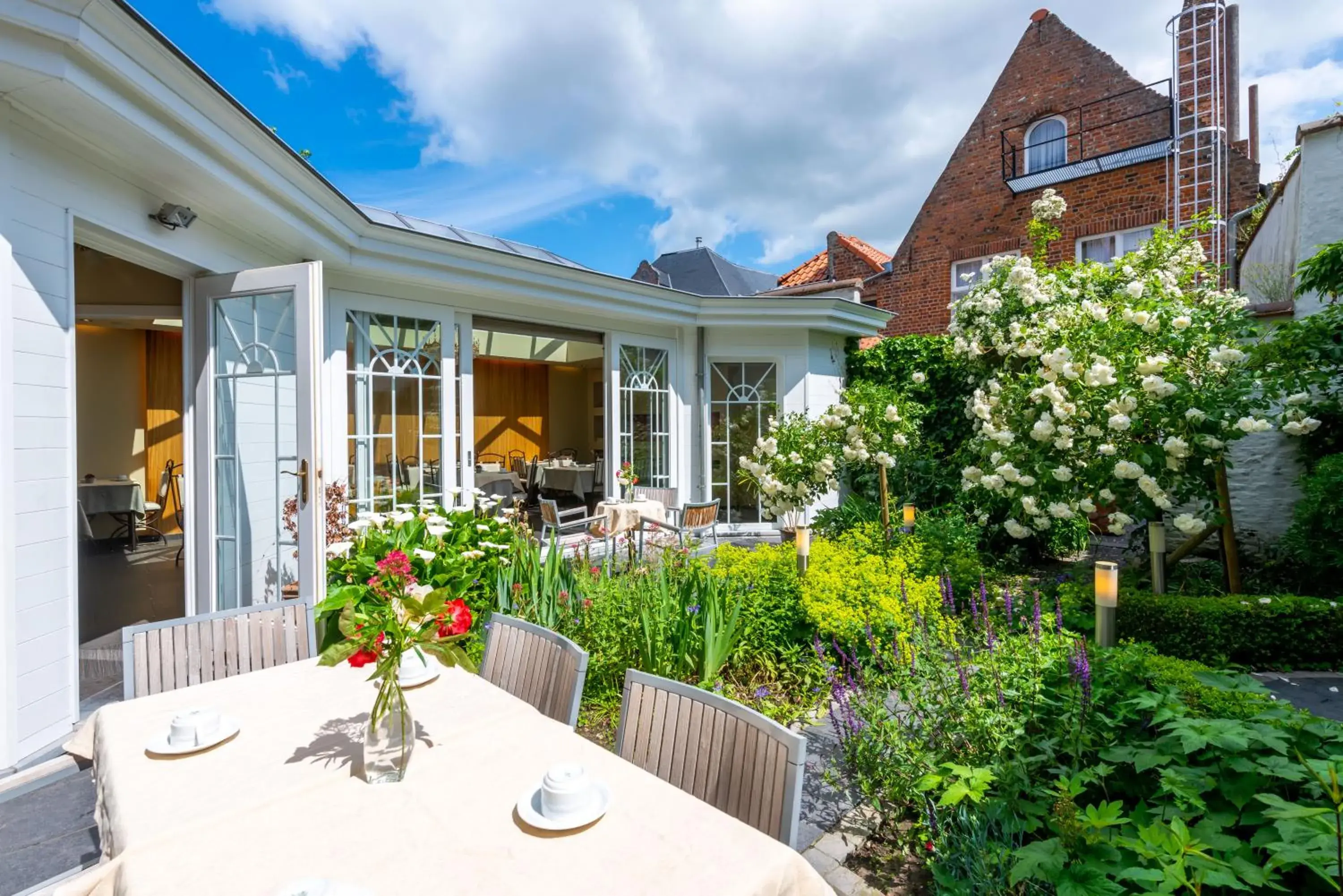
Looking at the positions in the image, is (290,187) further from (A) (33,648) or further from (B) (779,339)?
(B) (779,339)

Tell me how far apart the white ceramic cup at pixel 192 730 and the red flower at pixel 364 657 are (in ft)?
1.60

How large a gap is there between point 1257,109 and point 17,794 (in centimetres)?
1642

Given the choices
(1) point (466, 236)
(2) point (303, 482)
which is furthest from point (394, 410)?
(1) point (466, 236)

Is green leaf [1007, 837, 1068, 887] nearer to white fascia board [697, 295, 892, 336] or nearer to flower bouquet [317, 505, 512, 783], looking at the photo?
flower bouquet [317, 505, 512, 783]

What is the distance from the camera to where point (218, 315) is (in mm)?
3834

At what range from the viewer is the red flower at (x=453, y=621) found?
1460 millimetres

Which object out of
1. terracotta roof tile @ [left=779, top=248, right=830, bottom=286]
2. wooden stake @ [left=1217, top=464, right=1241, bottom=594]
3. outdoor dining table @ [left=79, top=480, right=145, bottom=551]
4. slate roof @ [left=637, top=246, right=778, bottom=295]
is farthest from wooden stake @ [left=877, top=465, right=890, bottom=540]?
terracotta roof tile @ [left=779, top=248, right=830, bottom=286]

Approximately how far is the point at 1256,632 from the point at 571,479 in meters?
7.90

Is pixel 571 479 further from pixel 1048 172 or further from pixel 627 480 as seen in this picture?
pixel 1048 172

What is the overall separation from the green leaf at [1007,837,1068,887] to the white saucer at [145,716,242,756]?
1.86 m

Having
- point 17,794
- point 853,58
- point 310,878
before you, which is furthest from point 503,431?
point 310,878

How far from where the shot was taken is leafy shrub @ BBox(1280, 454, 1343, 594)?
3490mm

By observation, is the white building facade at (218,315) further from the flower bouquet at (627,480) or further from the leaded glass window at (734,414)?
the leaded glass window at (734,414)

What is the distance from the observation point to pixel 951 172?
11.8 m
